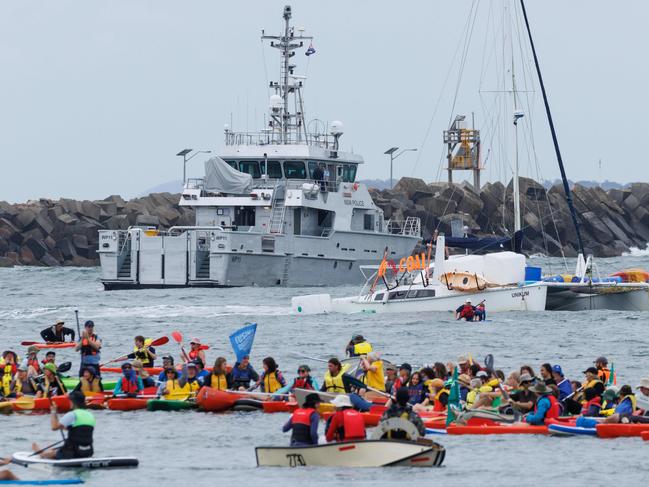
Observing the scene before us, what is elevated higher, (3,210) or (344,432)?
(3,210)

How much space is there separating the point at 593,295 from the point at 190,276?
2377 centimetres

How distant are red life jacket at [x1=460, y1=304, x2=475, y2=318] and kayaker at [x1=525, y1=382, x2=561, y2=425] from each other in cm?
2218

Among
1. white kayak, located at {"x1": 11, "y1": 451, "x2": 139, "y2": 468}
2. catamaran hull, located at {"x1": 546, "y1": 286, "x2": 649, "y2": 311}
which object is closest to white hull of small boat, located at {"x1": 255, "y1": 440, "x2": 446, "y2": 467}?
white kayak, located at {"x1": 11, "y1": 451, "x2": 139, "y2": 468}

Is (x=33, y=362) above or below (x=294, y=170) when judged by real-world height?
below

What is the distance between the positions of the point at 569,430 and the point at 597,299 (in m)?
29.1

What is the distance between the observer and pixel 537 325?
4888 cm

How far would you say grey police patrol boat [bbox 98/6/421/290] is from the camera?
232 feet

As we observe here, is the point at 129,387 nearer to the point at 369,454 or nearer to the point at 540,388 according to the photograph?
the point at 540,388

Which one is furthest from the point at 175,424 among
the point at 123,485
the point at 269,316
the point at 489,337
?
the point at 269,316

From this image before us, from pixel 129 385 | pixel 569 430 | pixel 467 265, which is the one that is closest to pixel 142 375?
pixel 129 385

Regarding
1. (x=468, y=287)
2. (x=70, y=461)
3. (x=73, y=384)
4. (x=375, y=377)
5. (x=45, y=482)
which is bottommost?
(x=45, y=482)

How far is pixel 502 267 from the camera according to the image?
51062 mm

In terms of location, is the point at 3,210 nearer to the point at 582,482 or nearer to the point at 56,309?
the point at 56,309

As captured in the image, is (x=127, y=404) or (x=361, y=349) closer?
(x=127, y=404)
